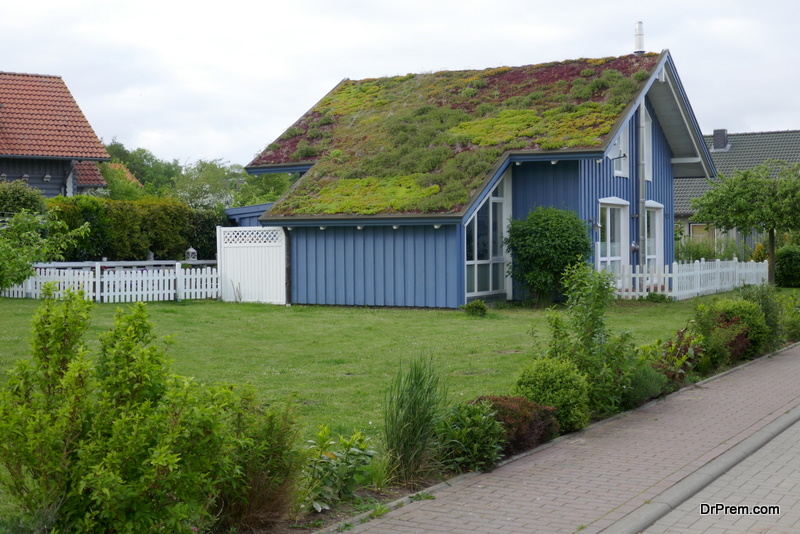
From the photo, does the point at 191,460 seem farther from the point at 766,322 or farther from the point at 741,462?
the point at 766,322

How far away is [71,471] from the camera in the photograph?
4.60 m

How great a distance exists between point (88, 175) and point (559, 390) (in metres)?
26.3

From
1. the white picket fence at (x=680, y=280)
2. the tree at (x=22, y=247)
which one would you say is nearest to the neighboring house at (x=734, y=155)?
the white picket fence at (x=680, y=280)

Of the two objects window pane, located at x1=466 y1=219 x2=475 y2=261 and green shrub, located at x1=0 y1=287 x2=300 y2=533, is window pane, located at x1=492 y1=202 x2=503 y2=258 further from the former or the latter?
green shrub, located at x1=0 y1=287 x2=300 y2=533

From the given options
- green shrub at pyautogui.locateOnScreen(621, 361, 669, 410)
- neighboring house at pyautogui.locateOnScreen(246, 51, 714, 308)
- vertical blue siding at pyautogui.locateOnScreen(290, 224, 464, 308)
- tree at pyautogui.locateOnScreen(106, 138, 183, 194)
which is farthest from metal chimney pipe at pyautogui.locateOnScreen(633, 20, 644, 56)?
tree at pyautogui.locateOnScreen(106, 138, 183, 194)

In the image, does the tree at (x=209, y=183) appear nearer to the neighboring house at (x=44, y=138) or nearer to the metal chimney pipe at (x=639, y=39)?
the neighboring house at (x=44, y=138)

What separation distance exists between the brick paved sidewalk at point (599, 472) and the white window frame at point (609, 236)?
520 inches

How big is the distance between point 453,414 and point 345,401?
252 centimetres

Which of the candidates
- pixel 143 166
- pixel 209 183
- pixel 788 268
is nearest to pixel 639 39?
pixel 788 268

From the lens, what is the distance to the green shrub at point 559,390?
28.5 feet

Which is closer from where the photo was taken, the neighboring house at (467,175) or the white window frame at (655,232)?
the neighboring house at (467,175)

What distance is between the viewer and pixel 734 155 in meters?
47.1

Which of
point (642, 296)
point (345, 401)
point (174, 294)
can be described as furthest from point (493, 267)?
point (345, 401)

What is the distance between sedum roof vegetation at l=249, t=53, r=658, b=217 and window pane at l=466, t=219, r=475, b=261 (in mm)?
975
